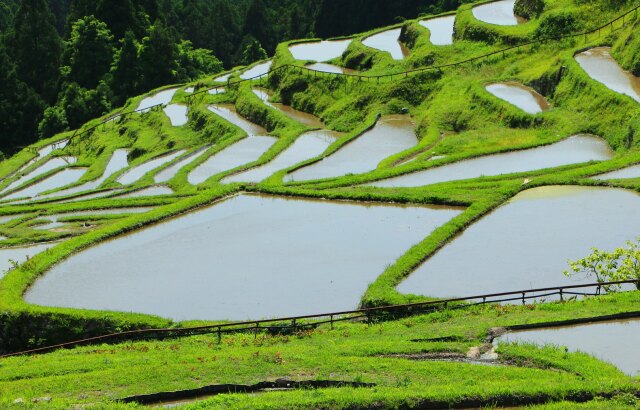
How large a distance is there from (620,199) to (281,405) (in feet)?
54.8

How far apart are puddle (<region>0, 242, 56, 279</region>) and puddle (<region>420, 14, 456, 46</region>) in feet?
117

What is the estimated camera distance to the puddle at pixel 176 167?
45656 mm

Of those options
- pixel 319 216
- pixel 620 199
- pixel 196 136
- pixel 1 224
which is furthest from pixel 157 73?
pixel 620 199

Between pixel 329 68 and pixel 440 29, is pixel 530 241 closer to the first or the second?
pixel 329 68

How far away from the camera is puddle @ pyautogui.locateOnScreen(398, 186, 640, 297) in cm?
2317

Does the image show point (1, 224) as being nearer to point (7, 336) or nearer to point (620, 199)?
point (7, 336)

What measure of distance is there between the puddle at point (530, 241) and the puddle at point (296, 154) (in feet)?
49.7

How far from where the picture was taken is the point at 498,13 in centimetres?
6328

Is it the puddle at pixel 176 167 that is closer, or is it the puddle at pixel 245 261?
the puddle at pixel 245 261

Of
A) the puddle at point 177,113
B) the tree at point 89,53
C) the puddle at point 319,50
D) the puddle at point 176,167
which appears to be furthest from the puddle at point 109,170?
the tree at point 89,53

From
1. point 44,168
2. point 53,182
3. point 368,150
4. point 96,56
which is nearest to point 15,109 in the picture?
point 96,56

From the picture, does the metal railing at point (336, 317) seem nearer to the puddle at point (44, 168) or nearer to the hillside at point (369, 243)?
the hillside at point (369, 243)

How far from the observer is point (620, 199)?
28766 millimetres

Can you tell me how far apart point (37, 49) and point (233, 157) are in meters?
50.6
